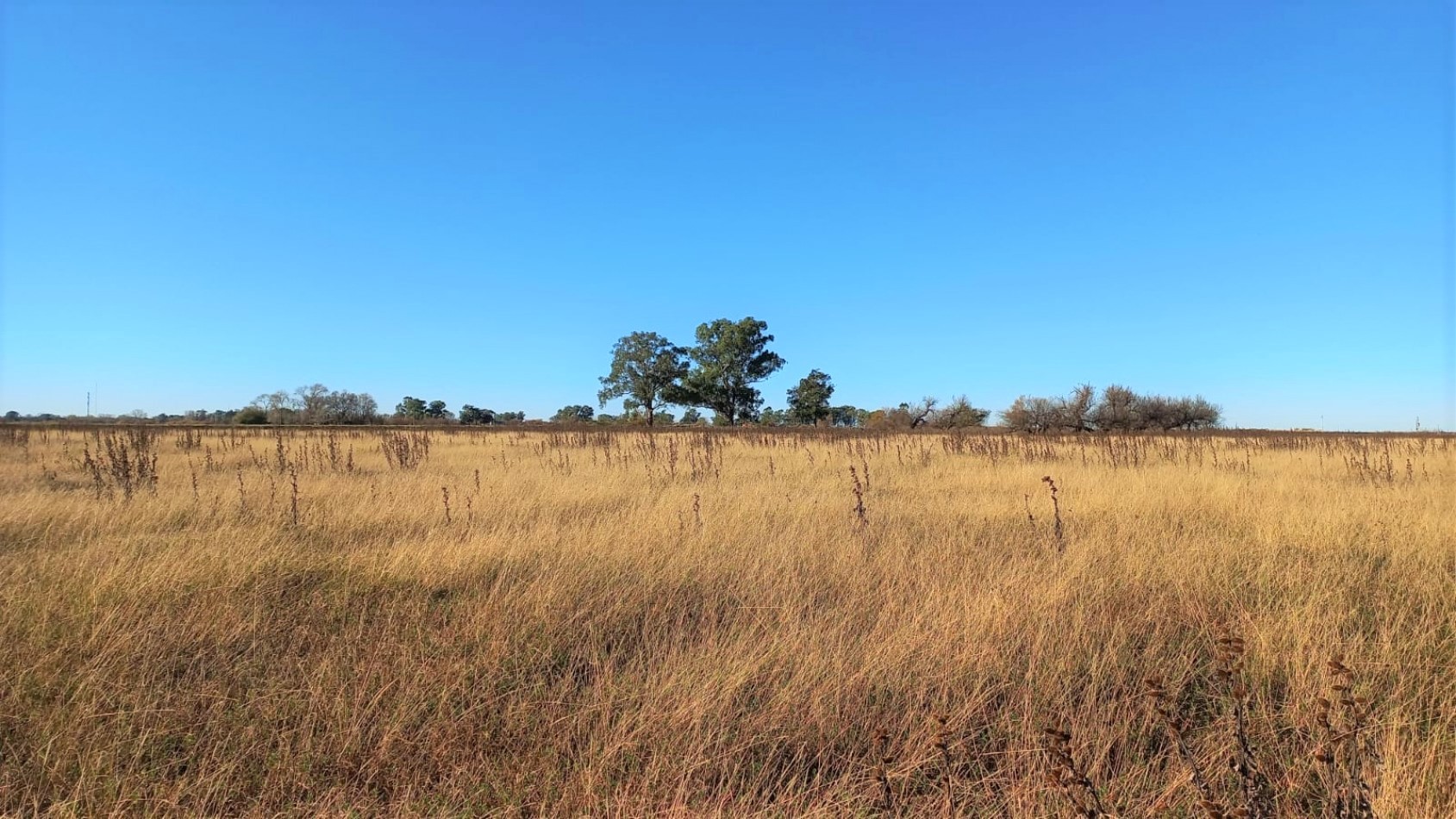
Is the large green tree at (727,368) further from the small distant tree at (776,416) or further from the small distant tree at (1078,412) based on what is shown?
the small distant tree at (1078,412)

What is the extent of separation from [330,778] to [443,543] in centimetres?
289

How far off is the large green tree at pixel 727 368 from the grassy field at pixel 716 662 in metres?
45.1

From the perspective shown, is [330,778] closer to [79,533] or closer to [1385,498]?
[79,533]

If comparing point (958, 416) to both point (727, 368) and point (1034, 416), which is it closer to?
point (1034, 416)

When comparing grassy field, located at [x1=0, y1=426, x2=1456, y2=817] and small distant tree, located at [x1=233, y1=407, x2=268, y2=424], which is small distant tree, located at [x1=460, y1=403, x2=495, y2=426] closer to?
small distant tree, located at [x1=233, y1=407, x2=268, y2=424]

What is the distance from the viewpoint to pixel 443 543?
482 centimetres

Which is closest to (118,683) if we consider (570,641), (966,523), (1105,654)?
(570,641)

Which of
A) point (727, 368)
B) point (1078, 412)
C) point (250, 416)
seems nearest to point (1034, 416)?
point (1078, 412)

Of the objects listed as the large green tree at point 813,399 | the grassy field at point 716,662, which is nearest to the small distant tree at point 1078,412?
the grassy field at point 716,662

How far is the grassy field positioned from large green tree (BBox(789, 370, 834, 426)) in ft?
183

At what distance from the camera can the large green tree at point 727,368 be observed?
50969mm

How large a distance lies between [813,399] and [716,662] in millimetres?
59855

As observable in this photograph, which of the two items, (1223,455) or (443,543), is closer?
(443,543)

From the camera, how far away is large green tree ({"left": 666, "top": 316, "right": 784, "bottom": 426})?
167 ft
